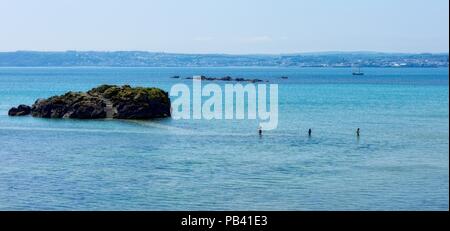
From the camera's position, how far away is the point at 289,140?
2468 inches

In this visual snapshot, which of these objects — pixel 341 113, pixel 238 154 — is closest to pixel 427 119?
pixel 341 113

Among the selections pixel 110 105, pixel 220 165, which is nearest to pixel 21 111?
pixel 110 105

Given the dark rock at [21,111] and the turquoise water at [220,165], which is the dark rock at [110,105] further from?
the turquoise water at [220,165]

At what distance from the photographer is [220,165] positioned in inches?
1895

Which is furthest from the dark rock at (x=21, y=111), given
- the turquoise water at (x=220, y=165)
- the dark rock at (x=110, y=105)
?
the turquoise water at (x=220, y=165)

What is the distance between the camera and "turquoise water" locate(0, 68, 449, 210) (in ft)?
118

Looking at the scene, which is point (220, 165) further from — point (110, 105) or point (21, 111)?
point (21, 111)

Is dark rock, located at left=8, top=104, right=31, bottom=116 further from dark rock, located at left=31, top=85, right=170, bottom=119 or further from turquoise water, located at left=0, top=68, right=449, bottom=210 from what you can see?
turquoise water, located at left=0, top=68, right=449, bottom=210

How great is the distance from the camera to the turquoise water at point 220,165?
118 ft

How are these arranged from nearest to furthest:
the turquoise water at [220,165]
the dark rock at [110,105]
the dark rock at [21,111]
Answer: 1. the turquoise water at [220,165]
2. the dark rock at [110,105]
3. the dark rock at [21,111]

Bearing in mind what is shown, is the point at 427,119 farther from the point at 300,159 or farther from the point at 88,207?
the point at 88,207

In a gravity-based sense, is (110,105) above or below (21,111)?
above
